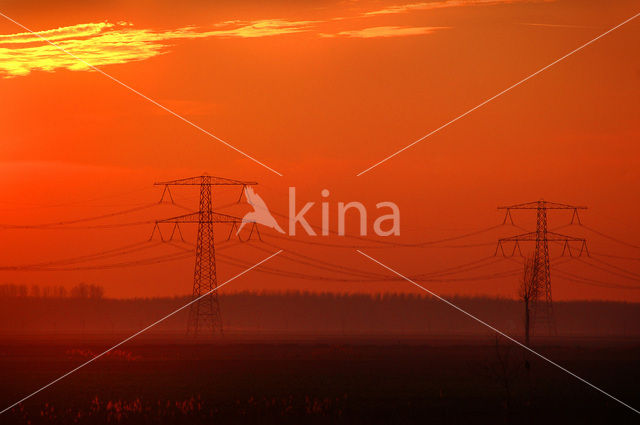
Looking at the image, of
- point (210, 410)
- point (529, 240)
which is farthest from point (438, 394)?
point (529, 240)

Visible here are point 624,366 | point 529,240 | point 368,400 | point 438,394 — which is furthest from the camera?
point 529,240

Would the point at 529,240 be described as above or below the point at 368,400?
above

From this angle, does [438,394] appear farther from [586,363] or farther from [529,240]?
[529,240]

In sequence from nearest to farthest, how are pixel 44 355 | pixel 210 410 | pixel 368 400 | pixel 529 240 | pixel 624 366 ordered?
pixel 210 410 → pixel 368 400 → pixel 624 366 → pixel 44 355 → pixel 529 240

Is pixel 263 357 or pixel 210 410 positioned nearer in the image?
pixel 210 410

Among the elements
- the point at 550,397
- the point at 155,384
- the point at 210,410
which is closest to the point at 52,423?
the point at 210,410

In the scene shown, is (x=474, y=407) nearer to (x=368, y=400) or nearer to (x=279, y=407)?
(x=368, y=400)
